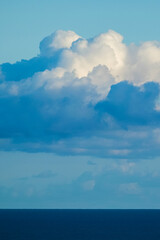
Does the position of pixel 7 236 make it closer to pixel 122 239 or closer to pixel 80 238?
pixel 80 238

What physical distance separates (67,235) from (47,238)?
16.6 m

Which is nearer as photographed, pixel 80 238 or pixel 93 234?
pixel 80 238

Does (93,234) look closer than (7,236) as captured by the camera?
No

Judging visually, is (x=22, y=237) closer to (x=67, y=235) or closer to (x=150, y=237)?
(x=67, y=235)

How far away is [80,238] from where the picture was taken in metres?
172

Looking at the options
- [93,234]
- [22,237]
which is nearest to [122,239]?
A: [93,234]

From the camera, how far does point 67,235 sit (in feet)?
607

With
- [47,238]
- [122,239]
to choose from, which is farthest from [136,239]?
[47,238]

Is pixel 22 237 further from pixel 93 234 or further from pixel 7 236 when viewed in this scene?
pixel 93 234

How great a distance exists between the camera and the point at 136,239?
172m

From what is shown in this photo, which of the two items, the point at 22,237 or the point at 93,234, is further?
the point at 93,234

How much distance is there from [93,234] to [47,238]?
25.5m

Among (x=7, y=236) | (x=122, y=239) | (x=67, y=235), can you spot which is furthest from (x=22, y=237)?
(x=122, y=239)

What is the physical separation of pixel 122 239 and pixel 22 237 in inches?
1343
